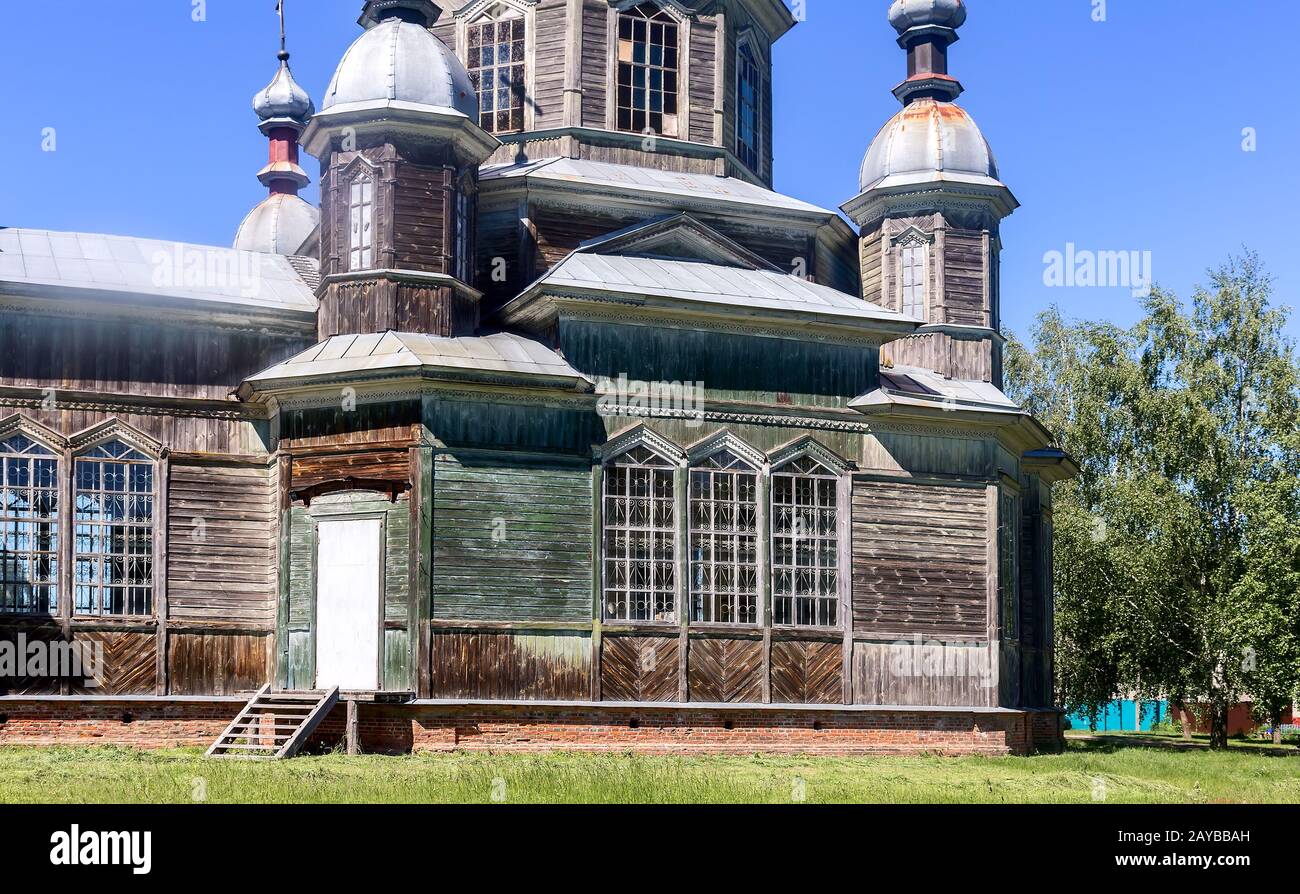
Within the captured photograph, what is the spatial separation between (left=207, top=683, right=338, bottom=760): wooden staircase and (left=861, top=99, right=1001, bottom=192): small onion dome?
13.3 m

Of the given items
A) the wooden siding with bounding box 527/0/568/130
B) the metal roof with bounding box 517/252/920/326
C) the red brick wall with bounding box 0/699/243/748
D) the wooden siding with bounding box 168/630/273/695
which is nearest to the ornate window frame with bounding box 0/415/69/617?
the red brick wall with bounding box 0/699/243/748

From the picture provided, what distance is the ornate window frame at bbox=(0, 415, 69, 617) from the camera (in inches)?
819

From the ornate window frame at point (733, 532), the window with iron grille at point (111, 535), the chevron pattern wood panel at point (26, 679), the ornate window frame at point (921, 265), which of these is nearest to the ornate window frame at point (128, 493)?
the window with iron grille at point (111, 535)

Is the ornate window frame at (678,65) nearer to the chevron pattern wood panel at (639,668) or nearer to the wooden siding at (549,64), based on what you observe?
the wooden siding at (549,64)

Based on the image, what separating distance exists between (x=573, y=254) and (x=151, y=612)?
7523 millimetres

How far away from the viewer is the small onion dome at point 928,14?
93.7 feet

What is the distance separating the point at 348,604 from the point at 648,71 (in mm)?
10426

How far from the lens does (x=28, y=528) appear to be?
2089 cm

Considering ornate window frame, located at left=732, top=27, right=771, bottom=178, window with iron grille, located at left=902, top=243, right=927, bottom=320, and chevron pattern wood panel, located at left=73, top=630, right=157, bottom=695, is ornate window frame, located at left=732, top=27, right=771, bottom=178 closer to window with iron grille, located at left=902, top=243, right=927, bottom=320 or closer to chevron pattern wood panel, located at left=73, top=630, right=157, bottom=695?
window with iron grille, located at left=902, top=243, right=927, bottom=320

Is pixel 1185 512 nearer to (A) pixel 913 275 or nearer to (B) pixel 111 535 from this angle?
(A) pixel 913 275

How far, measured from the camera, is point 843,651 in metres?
22.7

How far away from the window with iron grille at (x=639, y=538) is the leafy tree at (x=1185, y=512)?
1214 centimetres

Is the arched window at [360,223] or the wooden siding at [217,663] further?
the arched window at [360,223]
